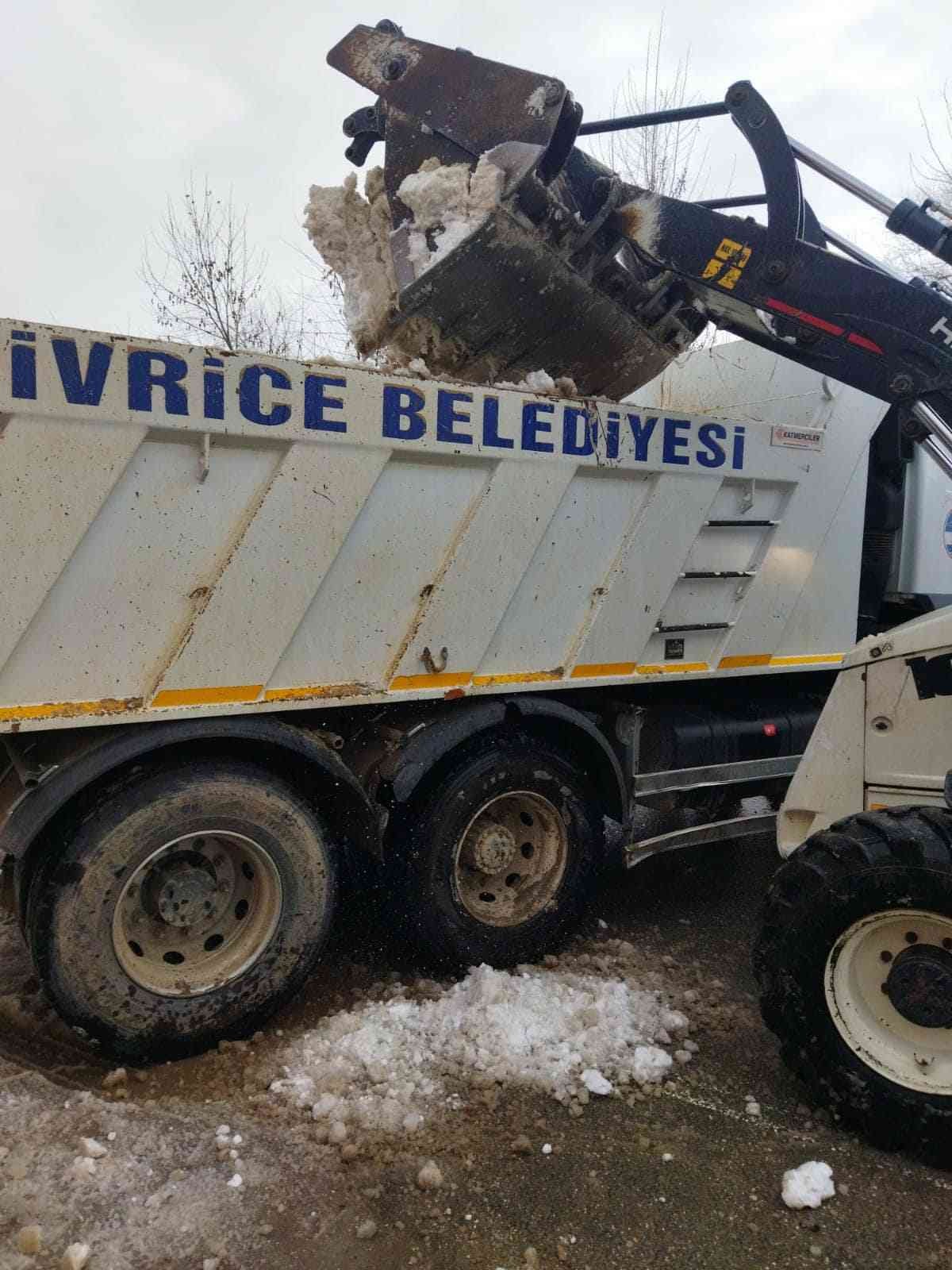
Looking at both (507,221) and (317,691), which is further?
(507,221)

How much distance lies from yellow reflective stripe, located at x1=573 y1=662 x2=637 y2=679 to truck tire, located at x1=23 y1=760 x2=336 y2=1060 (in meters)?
1.27

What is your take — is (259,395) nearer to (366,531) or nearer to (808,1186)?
(366,531)

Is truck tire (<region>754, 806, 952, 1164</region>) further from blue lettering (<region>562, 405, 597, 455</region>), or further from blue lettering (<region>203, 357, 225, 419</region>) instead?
blue lettering (<region>203, 357, 225, 419</region>)

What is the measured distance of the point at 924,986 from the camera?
263 centimetres

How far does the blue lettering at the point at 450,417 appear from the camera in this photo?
3.20 metres

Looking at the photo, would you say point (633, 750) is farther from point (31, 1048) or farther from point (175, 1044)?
point (31, 1048)

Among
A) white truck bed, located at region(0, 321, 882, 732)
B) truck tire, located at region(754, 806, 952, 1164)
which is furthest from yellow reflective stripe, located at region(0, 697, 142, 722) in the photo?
truck tire, located at region(754, 806, 952, 1164)

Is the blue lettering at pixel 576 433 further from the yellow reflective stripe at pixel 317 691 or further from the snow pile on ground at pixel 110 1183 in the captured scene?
the snow pile on ground at pixel 110 1183

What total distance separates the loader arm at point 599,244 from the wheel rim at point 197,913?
2110 mm

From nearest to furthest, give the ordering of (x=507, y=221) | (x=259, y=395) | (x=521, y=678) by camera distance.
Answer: (x=259, y=395) < (x=507, y=221) < (x=521, y=678)

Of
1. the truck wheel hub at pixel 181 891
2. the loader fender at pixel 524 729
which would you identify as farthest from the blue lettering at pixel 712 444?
the truck wheel hub at pixel 181 891

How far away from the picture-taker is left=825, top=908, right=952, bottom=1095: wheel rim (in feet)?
8.60

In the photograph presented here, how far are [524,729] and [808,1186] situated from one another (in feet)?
6.00

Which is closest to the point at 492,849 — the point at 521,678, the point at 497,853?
the point at 497,853
